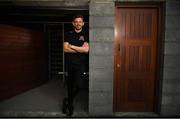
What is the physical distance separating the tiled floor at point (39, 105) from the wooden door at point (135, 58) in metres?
1.07

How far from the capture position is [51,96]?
6.30 m

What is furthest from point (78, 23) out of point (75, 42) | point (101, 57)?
point (101, 57)

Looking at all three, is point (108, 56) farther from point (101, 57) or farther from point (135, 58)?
point (135, 58)

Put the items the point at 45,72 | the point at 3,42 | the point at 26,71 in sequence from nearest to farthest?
the point at 3,42 → the point at 26,71 → the point at 45,72

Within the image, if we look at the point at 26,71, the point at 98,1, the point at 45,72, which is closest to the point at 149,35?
the point at 98,1

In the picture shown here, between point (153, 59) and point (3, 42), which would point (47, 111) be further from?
point (153, 59)

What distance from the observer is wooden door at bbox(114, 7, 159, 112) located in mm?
4582

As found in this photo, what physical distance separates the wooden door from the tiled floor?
1074 mm

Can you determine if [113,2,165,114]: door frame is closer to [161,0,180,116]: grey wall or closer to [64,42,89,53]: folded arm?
[161,0,180,116]: grey wall

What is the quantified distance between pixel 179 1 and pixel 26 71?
5164 mm

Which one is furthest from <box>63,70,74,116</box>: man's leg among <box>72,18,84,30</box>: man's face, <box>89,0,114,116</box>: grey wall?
<box>72,18,84,30</box>: man's face

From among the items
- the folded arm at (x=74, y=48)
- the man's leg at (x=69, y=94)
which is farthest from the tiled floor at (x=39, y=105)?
the folded arm at (x=74, y=48)

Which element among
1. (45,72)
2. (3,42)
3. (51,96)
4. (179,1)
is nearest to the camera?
(179,1)

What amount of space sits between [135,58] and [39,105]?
2.74 meters
